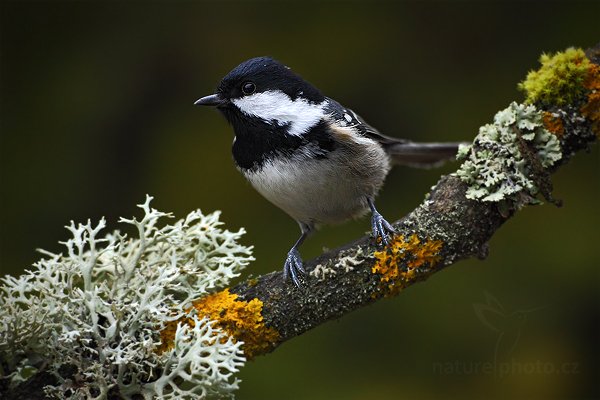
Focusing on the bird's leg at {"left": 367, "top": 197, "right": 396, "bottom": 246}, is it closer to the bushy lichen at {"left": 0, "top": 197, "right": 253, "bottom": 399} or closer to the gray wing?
the bushy lichen at {"left": 0, "top": 197, "right": 253, "bottom": 399}

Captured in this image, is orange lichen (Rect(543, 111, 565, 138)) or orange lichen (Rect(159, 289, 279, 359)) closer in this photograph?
orange lichen (Rect(159, 289, 279, 359))

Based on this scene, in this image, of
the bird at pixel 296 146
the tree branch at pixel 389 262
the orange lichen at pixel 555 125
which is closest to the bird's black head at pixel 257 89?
the bird at pixel 296 146

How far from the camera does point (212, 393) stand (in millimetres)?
1518

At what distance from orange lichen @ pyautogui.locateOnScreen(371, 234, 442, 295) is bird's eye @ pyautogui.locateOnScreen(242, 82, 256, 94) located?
73cm

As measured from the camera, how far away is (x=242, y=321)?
168 centimetres

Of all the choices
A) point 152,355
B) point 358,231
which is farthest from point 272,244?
point 152,355

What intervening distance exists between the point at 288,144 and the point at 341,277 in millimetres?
498

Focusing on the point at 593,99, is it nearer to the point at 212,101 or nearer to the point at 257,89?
the point at 257,89

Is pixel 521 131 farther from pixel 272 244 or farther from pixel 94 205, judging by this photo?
pixel 94 205

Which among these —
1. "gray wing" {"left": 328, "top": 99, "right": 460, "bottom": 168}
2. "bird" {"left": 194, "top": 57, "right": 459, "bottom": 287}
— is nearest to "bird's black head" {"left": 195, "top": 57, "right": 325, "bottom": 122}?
"bird" {"left": 194, "top": 57, "right": 459, "bottom": 287}

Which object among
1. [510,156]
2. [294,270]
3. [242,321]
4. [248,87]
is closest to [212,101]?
[248,87]

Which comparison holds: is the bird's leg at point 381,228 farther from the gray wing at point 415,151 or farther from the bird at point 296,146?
the gray wing at point 415,151

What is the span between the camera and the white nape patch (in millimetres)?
2068

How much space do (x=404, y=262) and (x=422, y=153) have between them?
0.84 m
